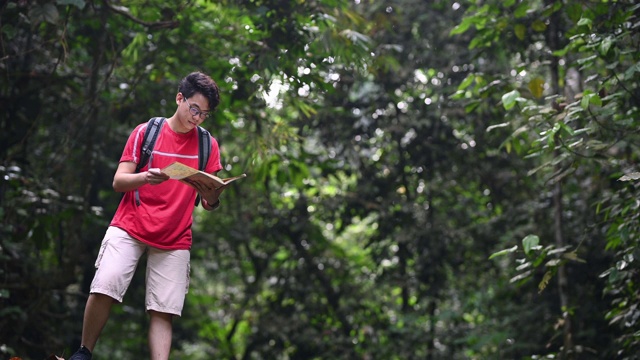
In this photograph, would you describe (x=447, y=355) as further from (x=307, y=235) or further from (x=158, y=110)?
(x=158, y=110)

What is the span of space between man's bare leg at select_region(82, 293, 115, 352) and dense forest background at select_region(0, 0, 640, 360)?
1.69m

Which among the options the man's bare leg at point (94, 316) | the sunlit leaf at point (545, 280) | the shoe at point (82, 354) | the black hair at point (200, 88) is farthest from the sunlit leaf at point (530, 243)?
the shoe at point (82, 354)

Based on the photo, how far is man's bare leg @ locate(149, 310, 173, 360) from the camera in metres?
3.12

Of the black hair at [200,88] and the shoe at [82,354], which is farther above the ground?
the black hair at [200,88]

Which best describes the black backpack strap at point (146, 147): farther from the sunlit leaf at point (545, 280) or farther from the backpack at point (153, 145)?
the sunlit leaf at point (545, 280)

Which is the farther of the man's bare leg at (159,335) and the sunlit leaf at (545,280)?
the sunlit leaf at (545,280)

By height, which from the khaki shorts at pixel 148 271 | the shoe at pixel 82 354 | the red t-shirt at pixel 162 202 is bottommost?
the shoe at pixel 82 354

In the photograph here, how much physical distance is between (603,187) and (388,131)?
201 centimetres

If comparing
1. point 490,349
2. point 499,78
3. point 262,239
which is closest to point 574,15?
point 499,78

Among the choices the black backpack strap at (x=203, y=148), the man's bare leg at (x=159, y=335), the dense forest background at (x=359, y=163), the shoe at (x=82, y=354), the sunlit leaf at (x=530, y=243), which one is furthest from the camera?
the dense forest background at (x=359, y=163)

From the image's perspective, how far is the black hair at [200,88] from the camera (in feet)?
10.5

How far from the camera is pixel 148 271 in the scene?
3.25m

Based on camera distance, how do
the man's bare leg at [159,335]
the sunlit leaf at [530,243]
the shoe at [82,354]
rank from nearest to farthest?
the shoe at [82,354], the man's bare leg at [159,335], the sunlit leaf at [530,243]

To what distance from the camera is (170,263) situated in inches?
127
